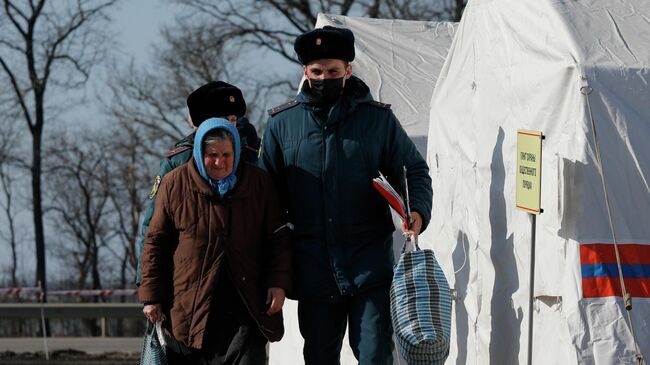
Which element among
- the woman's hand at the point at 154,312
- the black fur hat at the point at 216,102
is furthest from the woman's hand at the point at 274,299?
the black fur hat at the point at 216,102

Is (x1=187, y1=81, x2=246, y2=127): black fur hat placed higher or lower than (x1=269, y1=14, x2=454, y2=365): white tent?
lower

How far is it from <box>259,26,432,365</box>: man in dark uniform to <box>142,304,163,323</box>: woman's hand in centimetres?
61

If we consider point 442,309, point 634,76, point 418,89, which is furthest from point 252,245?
point 418,89

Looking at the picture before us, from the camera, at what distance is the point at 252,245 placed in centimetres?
595

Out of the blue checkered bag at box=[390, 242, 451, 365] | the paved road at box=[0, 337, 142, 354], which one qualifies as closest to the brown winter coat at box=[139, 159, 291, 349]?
the blue checkered bag at box=[390, 242, 451, 365]

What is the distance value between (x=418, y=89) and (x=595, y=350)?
4.31 meters

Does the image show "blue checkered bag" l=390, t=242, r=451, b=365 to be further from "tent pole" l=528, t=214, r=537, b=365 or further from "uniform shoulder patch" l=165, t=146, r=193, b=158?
"uniform shoulder patch" l=165, t=146, r=193, b=158

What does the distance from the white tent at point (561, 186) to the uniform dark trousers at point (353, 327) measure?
2.40 ft

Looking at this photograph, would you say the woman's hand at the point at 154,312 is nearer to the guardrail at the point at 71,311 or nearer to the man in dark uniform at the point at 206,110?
the man in dark uniform at the point at 206,110

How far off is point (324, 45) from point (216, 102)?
1.01m

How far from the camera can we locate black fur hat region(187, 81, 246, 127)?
22.5 feet

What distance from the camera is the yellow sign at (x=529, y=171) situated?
19.2 feet

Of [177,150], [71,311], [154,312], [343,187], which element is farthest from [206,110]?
[71,311]

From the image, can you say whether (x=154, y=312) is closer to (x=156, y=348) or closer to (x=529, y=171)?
(x=156, y=348)
